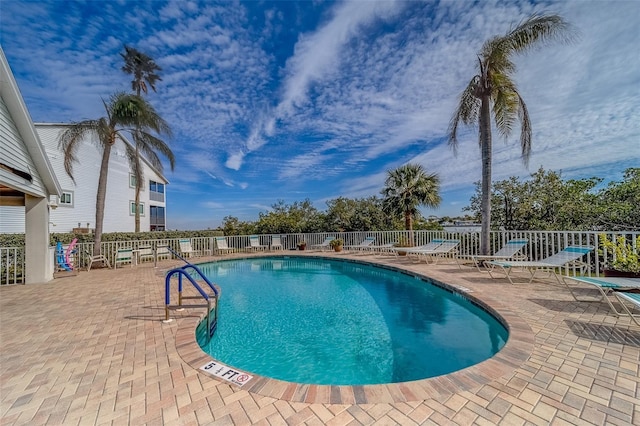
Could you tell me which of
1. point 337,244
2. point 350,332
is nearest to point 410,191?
point 337,244

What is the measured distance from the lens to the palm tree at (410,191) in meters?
13.4

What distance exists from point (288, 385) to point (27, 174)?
26.3 feet

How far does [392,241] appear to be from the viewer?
45.6 ft

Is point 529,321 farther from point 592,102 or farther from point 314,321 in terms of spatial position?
point 592,102

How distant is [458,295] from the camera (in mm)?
5930

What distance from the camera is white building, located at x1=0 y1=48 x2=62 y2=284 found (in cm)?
529

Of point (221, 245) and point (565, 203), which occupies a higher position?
point (565, 203)

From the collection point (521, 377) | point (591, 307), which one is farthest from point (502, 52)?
point (521, 377)

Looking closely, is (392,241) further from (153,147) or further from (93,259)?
(93,259)

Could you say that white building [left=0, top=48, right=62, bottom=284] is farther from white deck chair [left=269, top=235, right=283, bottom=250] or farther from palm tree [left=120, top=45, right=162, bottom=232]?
white deck chair [left=269, top=235, right=283, bottom=250]

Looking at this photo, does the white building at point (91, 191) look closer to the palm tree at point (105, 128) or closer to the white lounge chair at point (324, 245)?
the palm tree at point (105, 128)

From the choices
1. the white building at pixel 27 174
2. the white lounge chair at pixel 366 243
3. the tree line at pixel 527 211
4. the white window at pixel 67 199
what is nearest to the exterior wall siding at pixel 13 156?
the white building at pixel 27 174

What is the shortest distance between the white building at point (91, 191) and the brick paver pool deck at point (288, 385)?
12.2m

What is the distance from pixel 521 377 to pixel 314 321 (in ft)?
11.2
